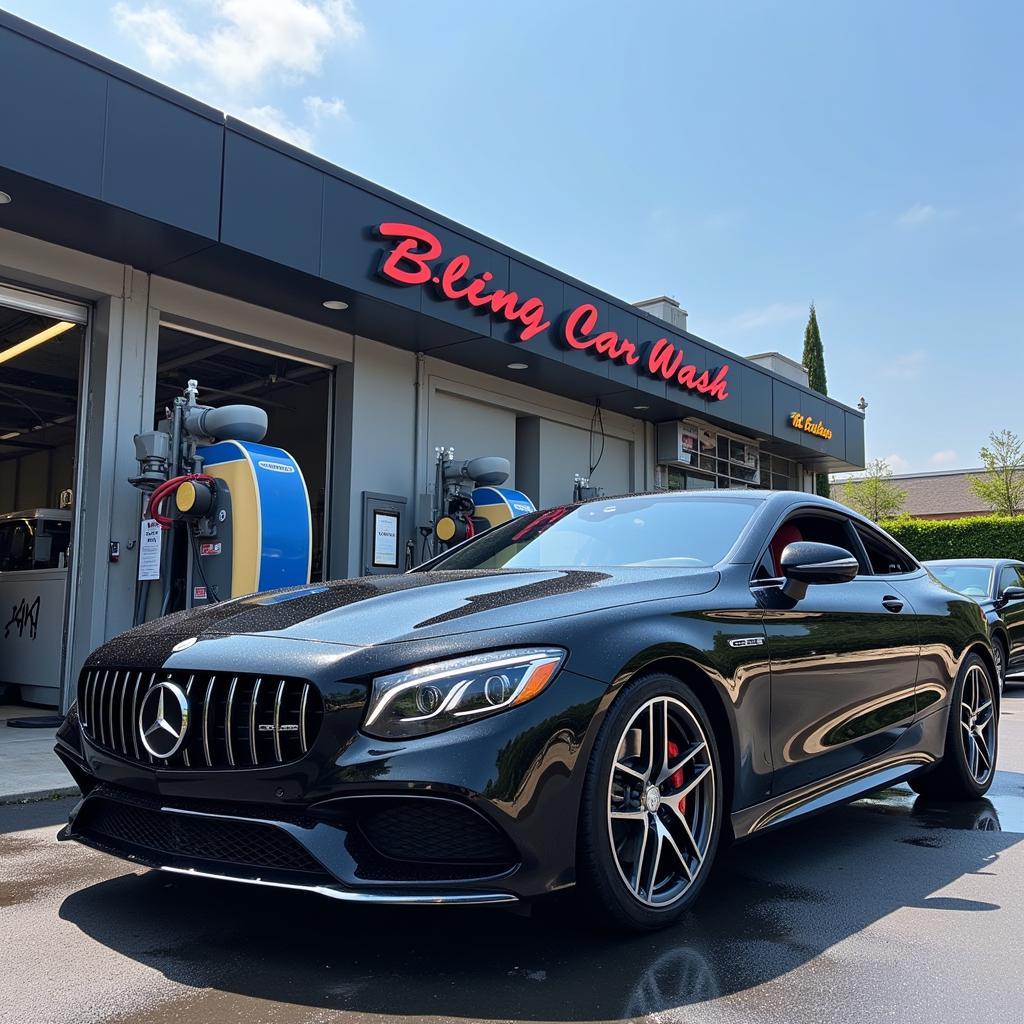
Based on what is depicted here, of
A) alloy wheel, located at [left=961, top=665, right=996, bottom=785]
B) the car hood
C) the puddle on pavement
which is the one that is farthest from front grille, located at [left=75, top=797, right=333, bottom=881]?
alloy wheel, located at [left=961, top=665, right=996, bottom=785]

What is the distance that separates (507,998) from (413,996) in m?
0.22

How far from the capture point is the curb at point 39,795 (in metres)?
4.89

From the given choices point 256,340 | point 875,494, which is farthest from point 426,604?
point 875,494

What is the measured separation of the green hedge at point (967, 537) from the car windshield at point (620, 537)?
73.2 feet

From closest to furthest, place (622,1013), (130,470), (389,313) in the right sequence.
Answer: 1. (622,1013)
2. (130,470)
3. (389,313)

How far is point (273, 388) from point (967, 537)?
1906cm

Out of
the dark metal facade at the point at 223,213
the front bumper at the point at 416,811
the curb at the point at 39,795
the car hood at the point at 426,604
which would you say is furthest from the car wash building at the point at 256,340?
the front bumper at the point at 416,811

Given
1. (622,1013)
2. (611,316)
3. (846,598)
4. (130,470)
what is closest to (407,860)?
(622,1013)

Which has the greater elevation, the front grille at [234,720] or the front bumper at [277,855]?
the front grille at [234,720]

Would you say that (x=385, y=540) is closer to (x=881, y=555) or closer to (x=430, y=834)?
(x=881, y=555)

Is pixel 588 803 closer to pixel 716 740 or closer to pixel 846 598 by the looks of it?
pixel 716 740

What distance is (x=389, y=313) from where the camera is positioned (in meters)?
9.77

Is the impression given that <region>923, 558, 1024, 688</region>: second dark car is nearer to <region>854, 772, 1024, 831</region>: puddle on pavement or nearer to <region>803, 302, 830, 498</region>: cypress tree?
<region>854, 772, 1024, 831</region>: puddle on pavement

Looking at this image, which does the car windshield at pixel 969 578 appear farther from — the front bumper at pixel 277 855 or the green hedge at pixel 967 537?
the green hedge at pixel 967 537
